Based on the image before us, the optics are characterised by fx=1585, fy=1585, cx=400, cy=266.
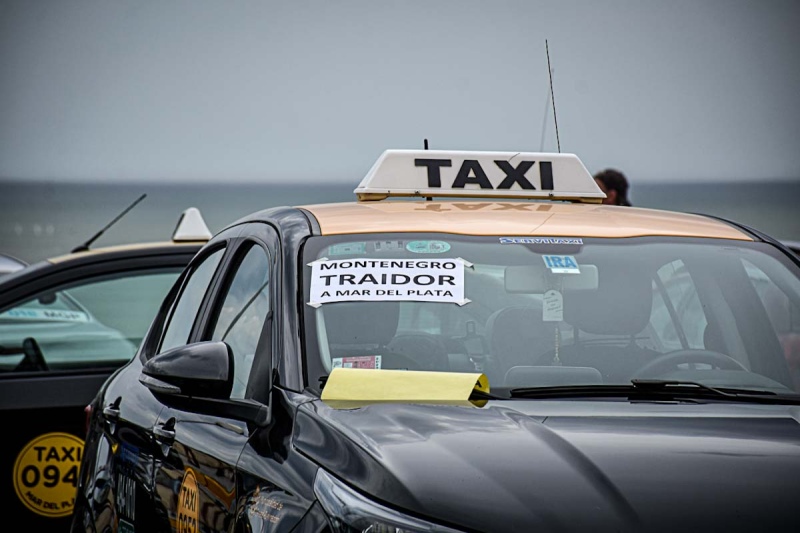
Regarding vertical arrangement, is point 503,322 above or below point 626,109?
above

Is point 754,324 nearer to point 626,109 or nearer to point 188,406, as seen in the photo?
point 188,406

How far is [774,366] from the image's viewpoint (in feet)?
13.4

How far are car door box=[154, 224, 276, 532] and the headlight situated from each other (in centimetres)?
48

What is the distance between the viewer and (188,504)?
3.69 meters

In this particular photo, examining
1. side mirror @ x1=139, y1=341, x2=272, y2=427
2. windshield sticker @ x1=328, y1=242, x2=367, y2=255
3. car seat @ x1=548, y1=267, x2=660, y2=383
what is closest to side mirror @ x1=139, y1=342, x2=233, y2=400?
side mirror @ x1=139, y1=341, x2=272, y2=427

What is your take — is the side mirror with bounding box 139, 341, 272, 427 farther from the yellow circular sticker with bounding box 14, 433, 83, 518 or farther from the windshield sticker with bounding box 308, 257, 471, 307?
the yellow circular sticker with bounding box 14, 433, 83, 518

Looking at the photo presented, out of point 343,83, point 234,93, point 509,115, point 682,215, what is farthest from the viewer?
point 234,93

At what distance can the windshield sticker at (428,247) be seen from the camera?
3945 mm

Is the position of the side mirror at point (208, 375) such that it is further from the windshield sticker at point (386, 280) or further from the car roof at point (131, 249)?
the car roof at point (131, 249)

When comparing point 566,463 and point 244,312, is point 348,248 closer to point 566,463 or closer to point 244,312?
point 244,312

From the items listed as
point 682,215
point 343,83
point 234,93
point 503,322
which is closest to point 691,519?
point 503,322

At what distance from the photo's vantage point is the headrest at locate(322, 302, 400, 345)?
12.2ft

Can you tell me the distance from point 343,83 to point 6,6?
72.4ft

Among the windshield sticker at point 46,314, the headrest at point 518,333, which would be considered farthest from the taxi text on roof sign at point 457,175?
the windshield sticker at point 46,314
